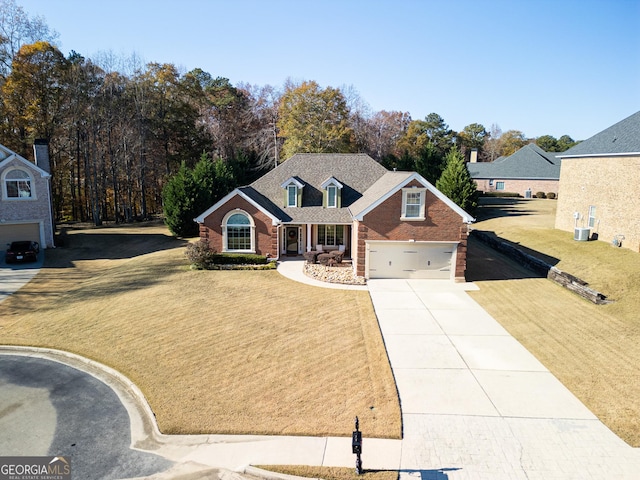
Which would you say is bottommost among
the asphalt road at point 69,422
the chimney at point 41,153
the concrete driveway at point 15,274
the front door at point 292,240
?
the asphalt road at point 69,422

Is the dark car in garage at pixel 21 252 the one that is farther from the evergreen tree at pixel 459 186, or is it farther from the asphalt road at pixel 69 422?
the evergreen tree at pixel 459 186

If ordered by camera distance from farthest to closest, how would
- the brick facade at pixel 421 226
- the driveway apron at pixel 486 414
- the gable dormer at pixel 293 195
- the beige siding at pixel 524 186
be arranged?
the beige siding at pixel 524 186
the gable dormer at pixel 293 195
the brick facade at pixel 421 226
the driveway apron at pixel 486 414

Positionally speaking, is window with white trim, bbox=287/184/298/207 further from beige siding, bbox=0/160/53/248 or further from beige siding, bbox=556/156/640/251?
beige siding, bbox=556/156/640/251

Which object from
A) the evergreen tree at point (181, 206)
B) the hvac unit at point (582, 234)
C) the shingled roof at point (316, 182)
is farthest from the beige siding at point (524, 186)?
the evergreen tree at point (181, 206)

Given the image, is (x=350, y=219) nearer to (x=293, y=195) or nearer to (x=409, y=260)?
(x=293, y=195)

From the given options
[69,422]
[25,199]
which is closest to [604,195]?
[69,422]

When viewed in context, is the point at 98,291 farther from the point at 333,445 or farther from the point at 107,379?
the point at 333,445

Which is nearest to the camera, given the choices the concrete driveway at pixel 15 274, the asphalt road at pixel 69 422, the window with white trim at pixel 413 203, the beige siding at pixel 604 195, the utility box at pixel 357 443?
the utility box at pixel 357 443
